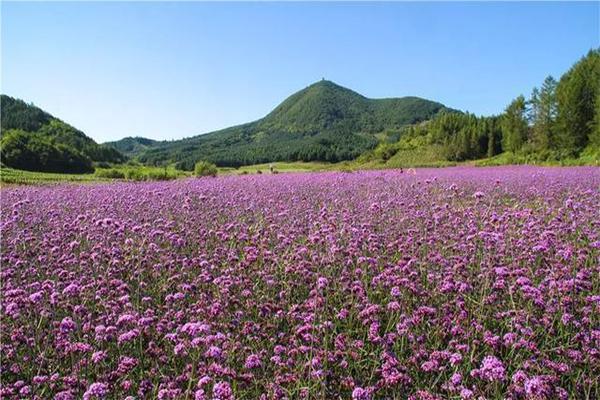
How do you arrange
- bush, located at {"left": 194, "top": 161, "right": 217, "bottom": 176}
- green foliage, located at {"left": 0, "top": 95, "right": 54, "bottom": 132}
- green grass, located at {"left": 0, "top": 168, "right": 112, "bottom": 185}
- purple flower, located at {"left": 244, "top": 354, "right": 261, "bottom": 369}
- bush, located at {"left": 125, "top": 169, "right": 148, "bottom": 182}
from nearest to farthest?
purple flower, located at {"left": 244, "top": 354, "right": 261, "bottom": 369}, green grass, located at {"left": 0, "top": 168, "right": 112, "bottom": 185}, bush, located at {"left": 125, "top": 169, "right": 148, "bottom": 182}, bush, located at {"left": 194, "top": 161, "right": 217, "bottom": 176}, green foliage, located at {"left": 0, "top": 95, "right": 54, "bottom": 132}

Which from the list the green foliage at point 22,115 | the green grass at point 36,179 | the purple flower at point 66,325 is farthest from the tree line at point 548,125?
the green foliage at point 22,115

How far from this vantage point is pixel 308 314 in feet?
11.9

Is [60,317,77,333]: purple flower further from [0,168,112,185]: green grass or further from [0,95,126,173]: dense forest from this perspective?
[0,95,126,173]: dense forest

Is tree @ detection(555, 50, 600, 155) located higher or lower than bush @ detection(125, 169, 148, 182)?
higher

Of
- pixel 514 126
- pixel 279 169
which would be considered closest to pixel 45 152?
pixel 279 169

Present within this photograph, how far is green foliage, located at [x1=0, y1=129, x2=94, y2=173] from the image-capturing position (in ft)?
216

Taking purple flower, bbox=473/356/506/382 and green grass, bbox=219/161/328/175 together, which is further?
green grass, bbox=219/161/328/175

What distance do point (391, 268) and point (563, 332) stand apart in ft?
4.62

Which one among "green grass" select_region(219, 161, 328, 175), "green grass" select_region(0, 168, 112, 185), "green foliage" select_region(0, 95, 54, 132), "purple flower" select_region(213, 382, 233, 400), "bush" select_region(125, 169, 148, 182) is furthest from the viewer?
"green foliage" select_region(0, 95, 54, 132)

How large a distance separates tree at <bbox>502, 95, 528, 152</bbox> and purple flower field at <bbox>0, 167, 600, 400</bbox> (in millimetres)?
64060

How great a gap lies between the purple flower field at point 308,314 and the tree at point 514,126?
6406 cm

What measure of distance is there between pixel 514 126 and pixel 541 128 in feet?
28.0

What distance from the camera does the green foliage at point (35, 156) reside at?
65750 millimetres

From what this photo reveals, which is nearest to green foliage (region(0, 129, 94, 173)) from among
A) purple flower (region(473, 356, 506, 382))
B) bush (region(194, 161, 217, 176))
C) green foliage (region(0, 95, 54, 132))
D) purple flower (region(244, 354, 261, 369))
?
bush (region(194, 161, 217, 176))
